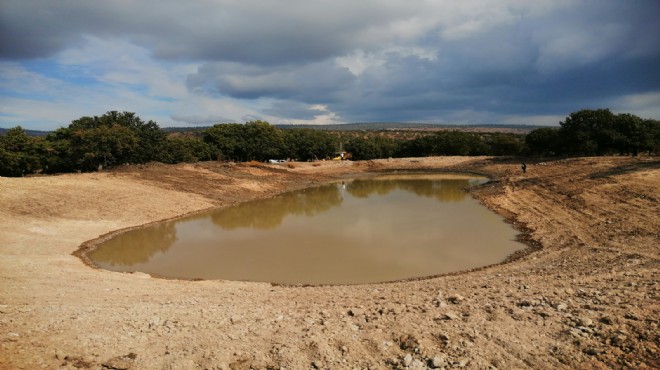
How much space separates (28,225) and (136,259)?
6965 millimetres

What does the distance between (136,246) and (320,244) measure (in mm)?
9832

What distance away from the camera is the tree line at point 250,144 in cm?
4078

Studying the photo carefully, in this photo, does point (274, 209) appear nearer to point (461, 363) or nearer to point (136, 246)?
point (136, 246)

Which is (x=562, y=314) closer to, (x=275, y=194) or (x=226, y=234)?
(x=226, y=234)

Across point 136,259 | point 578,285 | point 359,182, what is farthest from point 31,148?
point 578,285

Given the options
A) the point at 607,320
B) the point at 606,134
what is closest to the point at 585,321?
the point at 607,320

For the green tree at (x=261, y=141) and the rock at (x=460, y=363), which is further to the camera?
the green tree at (x=261, y=141)

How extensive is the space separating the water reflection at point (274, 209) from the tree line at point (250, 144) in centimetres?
1763

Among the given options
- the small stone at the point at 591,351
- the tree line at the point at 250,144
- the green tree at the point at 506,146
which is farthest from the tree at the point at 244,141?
the small stone at the point at 591,351

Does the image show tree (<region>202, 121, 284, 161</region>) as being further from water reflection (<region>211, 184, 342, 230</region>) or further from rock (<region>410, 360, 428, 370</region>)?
rock (<region>410, 360, 428, 370</region>)

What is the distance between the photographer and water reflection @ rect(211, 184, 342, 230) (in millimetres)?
26797

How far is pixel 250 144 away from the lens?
72.3m

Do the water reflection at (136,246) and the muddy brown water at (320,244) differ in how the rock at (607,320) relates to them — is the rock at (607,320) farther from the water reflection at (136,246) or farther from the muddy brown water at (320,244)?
the water reflection at (136,246)

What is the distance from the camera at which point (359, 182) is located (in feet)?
181
